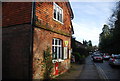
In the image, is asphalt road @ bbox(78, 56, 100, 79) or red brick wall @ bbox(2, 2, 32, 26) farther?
asphalt road @ bbox(78, 56, 100, 79)

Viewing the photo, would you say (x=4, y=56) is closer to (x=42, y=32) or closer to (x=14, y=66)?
(x=14, y=66)

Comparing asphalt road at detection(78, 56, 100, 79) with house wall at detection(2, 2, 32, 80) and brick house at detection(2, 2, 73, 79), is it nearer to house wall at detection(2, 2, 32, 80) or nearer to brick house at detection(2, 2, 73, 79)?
brick house at detection(2, 2, 73, 79)

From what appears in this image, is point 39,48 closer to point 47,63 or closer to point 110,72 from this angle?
point 47,63

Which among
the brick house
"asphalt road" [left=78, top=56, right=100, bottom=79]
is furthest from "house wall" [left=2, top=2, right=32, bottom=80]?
"asphalt road" [left=78, top=56, right=100, bottom=79]

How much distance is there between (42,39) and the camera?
313 inches

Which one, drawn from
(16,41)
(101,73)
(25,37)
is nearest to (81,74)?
(101,73)

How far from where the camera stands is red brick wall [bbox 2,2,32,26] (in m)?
7.27

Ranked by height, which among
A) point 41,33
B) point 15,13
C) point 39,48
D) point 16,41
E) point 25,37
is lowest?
point 39,48

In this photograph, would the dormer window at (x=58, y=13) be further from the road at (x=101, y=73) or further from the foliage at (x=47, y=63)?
the road at (x=101, y=73)

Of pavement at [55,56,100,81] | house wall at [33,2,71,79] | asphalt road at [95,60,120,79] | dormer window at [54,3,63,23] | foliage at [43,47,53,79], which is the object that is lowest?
asphalt road at [95,60,120,79]

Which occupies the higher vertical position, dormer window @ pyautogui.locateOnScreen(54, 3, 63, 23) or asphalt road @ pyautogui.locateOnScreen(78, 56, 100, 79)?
dormer window @ pyautogui.locateOnScreen(54, 3, 63, 23)

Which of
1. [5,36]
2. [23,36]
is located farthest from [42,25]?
Result: [5,36]

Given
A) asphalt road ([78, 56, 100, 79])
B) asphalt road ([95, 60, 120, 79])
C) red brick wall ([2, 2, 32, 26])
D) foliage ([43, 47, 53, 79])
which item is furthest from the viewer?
asphalt road ([95, 60, 120, 79])

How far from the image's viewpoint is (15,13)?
7781mm
